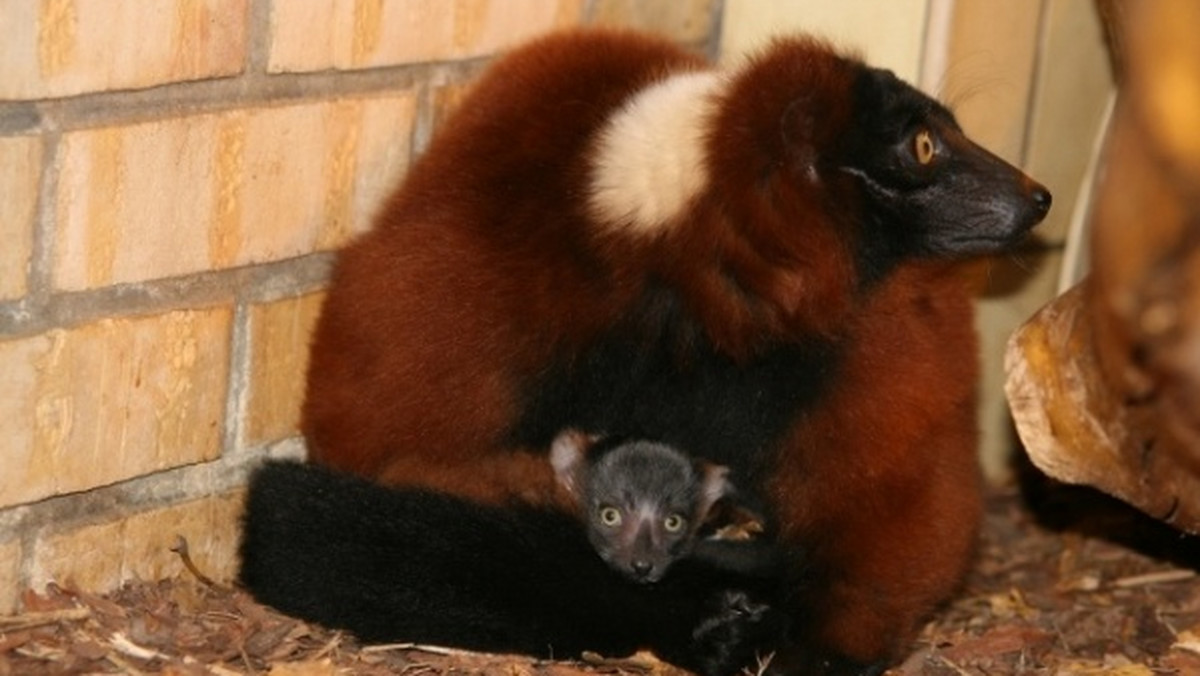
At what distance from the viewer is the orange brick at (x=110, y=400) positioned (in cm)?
300

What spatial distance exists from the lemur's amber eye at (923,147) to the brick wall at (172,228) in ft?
2.82

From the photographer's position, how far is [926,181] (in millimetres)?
3086

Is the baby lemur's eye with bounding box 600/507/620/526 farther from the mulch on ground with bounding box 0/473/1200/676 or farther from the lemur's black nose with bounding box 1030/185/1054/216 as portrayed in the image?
the lemur's black nose with bounding box 1030/185/1054/216

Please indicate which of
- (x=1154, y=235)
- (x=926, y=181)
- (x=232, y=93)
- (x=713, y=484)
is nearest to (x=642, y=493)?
(x=713, y=484)

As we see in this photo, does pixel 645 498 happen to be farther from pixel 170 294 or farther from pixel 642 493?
pixel 170 294

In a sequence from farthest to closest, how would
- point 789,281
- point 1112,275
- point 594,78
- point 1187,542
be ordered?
point 1187,542
point 594,78
point 789,281
point 1112,275

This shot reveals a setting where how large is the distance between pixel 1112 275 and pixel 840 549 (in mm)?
744

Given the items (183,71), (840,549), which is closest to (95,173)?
(183,71)

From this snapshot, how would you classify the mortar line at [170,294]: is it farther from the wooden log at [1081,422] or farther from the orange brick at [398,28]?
the wooden log at [1081,422]

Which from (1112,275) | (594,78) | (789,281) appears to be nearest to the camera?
(1112,275)

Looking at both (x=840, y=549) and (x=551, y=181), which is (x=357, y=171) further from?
(x=840, y=549)

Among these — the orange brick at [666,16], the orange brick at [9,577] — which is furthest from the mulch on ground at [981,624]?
the orange brick at [666,16]

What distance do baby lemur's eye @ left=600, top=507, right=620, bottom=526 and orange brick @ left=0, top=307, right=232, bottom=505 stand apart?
63 centimetres

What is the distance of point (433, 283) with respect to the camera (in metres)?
3.13
